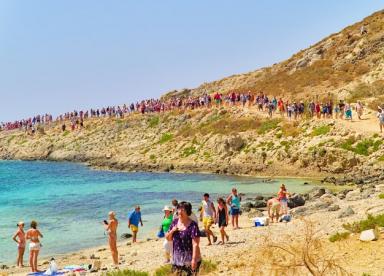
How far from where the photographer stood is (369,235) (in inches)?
566

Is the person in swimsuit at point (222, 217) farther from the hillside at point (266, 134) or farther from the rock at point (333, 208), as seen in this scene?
the hillside at point (266, 134)

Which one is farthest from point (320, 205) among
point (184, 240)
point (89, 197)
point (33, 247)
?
point (89, 197)

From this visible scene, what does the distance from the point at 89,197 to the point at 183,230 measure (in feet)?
105

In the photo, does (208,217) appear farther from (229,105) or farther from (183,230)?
(229,105)

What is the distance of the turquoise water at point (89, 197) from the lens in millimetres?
25500

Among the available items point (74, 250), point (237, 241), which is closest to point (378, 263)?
point (237, 241)

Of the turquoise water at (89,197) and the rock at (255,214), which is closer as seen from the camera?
the turquoise water at (89,197)

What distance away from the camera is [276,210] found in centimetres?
2334

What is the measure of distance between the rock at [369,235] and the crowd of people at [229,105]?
1145 inches

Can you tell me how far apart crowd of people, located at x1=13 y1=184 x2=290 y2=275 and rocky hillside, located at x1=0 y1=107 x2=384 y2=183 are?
59.0 ft

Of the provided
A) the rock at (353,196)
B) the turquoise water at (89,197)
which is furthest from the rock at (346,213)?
the turquoise water at (89,197)

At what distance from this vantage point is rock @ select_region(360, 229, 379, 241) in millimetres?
14281

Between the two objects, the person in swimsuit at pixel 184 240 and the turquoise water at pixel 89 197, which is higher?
the person in swimsuit at pixel 184 240

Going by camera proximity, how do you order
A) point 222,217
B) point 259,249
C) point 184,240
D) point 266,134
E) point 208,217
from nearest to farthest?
point 184,240
point 259,249
point 222,217
point 208,217
point 266,134
